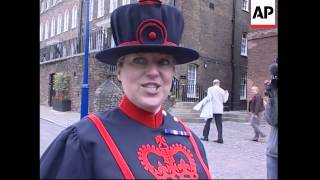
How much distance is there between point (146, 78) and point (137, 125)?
22 centimetres

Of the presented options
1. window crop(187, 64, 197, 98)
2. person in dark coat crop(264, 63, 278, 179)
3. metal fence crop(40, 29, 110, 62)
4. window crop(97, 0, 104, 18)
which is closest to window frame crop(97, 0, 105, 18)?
window crop(97, 0, 104, 18)

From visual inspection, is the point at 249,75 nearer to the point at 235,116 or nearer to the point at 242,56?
the point at 235,116

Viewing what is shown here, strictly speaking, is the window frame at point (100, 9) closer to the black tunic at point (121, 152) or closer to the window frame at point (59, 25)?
the window frame at point (59, 25)

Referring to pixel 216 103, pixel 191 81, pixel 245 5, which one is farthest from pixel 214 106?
pixel 245 5

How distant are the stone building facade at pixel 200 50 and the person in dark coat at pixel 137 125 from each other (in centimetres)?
1282

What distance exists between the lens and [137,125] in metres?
1.72

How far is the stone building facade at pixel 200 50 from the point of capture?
1605 centimetres

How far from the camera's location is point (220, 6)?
59.3 ft

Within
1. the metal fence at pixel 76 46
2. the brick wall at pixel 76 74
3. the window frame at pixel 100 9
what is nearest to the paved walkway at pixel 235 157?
the metal fence at pixel 76 46

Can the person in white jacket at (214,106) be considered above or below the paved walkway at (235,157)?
above

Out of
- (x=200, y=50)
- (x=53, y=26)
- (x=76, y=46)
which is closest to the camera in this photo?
(x=200, y=50)

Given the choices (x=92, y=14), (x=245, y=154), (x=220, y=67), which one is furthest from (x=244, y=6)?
(x=245, y=154)

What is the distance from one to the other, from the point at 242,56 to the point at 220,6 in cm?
303

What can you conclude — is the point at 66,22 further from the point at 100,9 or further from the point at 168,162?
the point at 168,162
